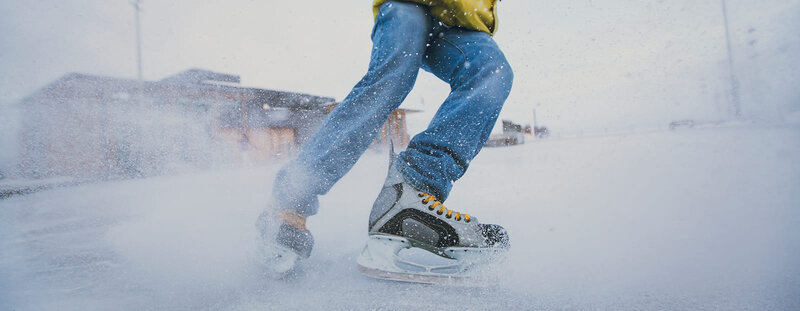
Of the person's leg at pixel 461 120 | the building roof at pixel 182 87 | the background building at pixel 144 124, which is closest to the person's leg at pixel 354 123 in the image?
the person's leg at pixel 461 120

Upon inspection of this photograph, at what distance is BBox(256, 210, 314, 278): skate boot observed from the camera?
0.62 metres

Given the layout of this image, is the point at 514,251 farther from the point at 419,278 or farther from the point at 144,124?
the point at 144,124

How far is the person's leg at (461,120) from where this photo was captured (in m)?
0.70

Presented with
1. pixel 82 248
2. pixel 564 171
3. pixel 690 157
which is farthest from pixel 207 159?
pixel 690 157

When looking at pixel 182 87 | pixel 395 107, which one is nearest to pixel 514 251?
pixel 395 107

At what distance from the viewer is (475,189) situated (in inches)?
58.6

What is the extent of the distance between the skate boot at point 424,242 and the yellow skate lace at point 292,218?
0.50ft

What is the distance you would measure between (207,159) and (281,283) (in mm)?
1967

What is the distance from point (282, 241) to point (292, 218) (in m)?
0.05

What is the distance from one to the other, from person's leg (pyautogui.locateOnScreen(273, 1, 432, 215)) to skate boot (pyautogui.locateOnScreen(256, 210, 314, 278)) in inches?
1.0

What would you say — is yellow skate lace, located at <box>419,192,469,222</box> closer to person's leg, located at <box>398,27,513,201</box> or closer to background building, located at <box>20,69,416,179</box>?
person's leg, located at <box>398,27,513,201</box>

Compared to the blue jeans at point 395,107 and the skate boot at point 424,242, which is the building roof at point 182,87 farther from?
the skate boot at point 424,242

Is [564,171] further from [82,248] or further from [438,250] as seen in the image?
[82,248]

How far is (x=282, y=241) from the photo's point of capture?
0.64 metres
